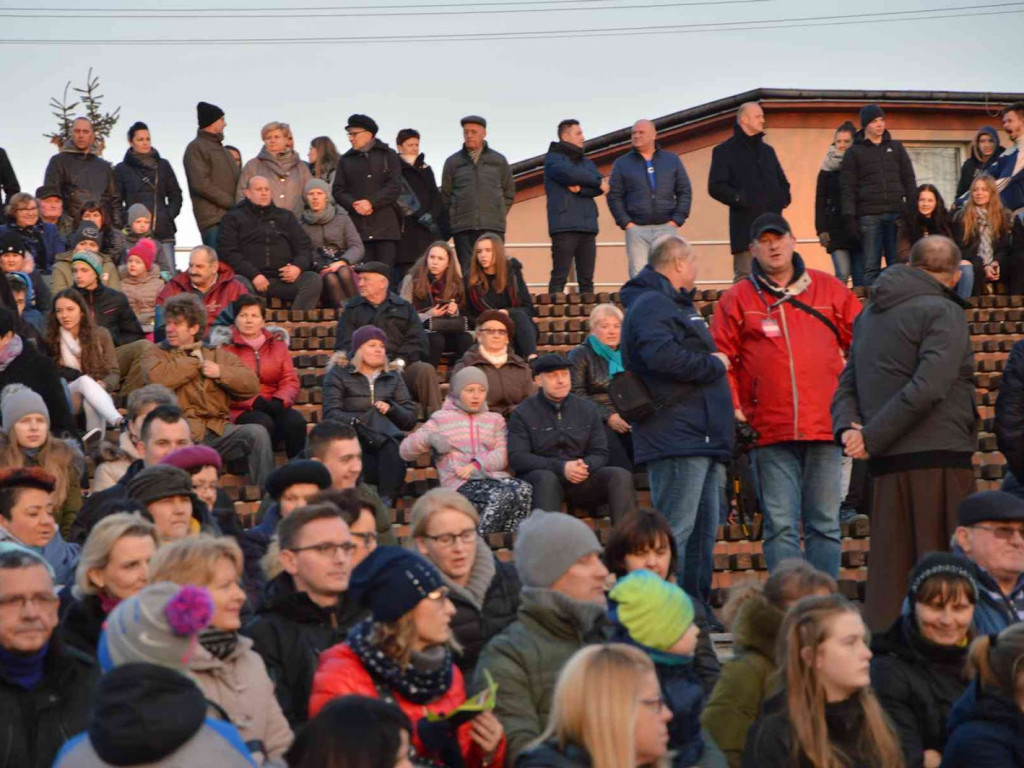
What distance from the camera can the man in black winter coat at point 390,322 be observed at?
1364 cm

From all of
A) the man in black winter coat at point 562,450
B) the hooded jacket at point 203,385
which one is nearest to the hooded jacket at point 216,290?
the hooded jacket at point 203,385

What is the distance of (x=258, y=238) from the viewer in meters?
16.2

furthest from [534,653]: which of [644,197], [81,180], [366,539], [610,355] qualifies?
[81,180]

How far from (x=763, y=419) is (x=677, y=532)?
76 cm

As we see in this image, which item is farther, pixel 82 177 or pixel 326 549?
pixel 82 177

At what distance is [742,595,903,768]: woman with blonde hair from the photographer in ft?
19.8

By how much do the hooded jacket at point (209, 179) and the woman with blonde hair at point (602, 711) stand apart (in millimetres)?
12772

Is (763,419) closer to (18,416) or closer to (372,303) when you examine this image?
(18,416)

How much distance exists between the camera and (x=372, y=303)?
547 inches

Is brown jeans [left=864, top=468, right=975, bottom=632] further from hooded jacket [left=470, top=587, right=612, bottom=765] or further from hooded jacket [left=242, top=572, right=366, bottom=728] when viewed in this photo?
hooded jacket [left=242, top=572, right=366, bottom=728]

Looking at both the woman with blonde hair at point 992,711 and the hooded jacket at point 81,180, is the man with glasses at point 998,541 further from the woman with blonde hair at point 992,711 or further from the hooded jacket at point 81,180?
the hooded jacket at point 81,180

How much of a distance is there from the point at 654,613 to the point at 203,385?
6.65 meters

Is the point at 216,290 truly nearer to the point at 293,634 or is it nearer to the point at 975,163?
the point at 293,634

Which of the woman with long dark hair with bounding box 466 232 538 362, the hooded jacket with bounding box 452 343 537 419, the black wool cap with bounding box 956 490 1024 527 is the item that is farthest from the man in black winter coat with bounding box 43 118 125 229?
the black wool cap with bounding box 956 490 1024 527
